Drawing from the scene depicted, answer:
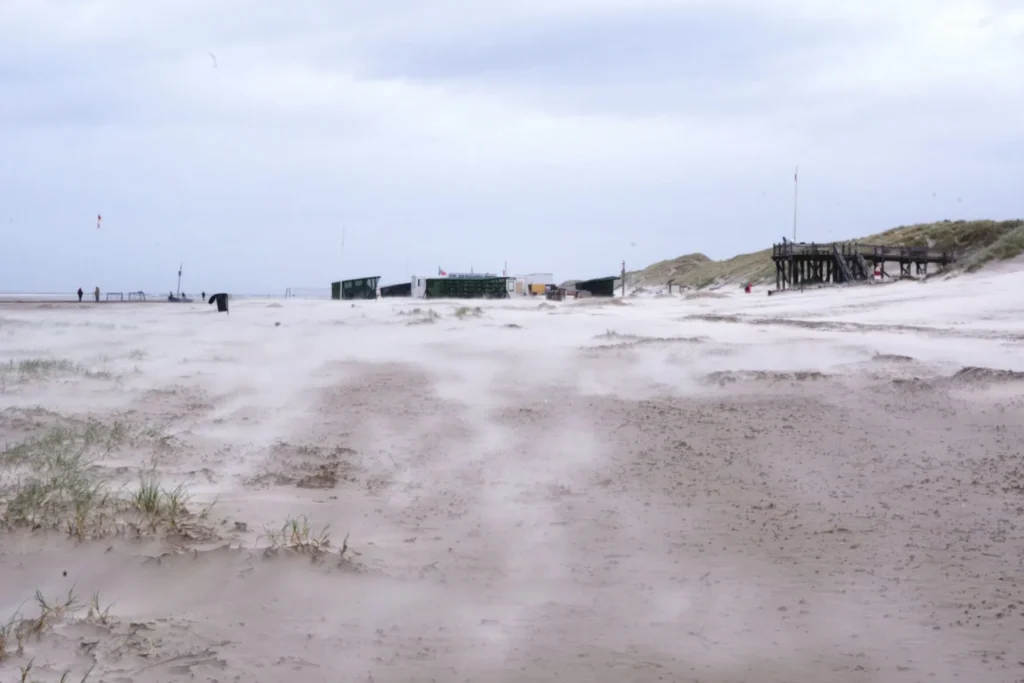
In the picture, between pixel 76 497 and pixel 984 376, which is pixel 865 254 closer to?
pixel 984 376

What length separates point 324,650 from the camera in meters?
4.11

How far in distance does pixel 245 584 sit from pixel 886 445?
5112 millimetres

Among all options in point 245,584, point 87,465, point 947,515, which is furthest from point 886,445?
point 87,465

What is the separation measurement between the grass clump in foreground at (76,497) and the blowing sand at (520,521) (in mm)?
21

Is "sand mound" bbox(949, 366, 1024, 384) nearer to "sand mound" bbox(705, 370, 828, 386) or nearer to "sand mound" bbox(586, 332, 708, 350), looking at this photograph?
"sand mound" bbox(705, 370, 828, 386)

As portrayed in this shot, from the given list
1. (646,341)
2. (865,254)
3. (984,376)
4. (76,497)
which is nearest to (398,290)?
(865,254)

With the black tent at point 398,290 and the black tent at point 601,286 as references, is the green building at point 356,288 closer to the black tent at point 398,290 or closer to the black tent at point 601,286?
the black tent at point 398,290

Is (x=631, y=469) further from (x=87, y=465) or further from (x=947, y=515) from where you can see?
(x=87, y=465)

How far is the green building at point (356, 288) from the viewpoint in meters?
52.3

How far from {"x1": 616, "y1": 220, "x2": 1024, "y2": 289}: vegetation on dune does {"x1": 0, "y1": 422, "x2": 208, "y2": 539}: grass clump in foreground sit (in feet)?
91.4

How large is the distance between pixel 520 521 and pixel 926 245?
49.4 metres

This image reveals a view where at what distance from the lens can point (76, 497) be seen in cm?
537

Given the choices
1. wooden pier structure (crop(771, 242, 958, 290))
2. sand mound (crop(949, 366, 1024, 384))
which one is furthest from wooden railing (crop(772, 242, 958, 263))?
sand mound (crop(949, 366, 1024, 384))

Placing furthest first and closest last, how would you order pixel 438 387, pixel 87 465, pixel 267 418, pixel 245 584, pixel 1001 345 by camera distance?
pixel 1001 345, pixel 438 387, pixel 267 418, pixel 87 465, pixel 245 584
